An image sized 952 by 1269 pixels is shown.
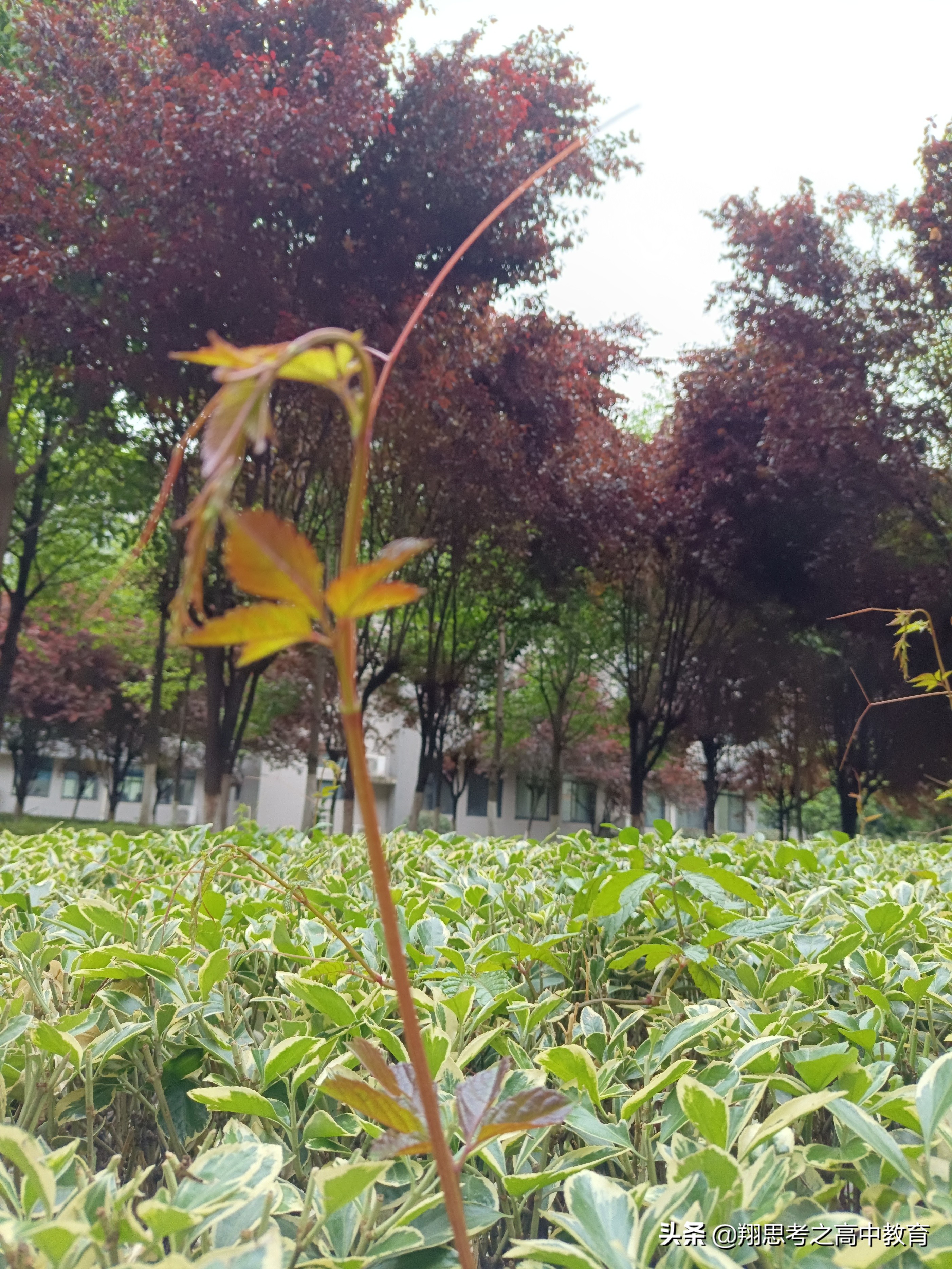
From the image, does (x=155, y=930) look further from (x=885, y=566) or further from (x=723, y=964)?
(x=885, y=566)

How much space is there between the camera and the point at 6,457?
8805 millimetres

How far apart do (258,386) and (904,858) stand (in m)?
3.55

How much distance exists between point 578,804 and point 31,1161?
1341 inches

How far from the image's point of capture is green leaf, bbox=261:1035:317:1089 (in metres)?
0.79

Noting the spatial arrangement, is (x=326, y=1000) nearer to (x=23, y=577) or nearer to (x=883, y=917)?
(x=883, y=917)

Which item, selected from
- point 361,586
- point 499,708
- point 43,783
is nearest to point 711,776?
point 499,708

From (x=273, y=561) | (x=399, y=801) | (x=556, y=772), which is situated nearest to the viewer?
(x=273, y=561)

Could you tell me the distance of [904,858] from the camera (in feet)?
10.6

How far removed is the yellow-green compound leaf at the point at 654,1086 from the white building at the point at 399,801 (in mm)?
27098

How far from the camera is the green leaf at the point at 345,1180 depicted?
511 mm

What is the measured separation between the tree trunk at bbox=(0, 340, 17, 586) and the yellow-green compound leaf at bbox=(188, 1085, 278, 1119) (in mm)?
9170

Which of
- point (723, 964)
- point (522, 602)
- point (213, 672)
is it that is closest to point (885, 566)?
point (522, 602)

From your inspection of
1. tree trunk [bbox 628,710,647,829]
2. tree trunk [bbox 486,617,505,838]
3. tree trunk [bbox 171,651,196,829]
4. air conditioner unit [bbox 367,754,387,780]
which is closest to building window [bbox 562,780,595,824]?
air conditioner unit [bbox 367,754,387,780]

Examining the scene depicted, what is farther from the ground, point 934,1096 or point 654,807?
point 934,1096
